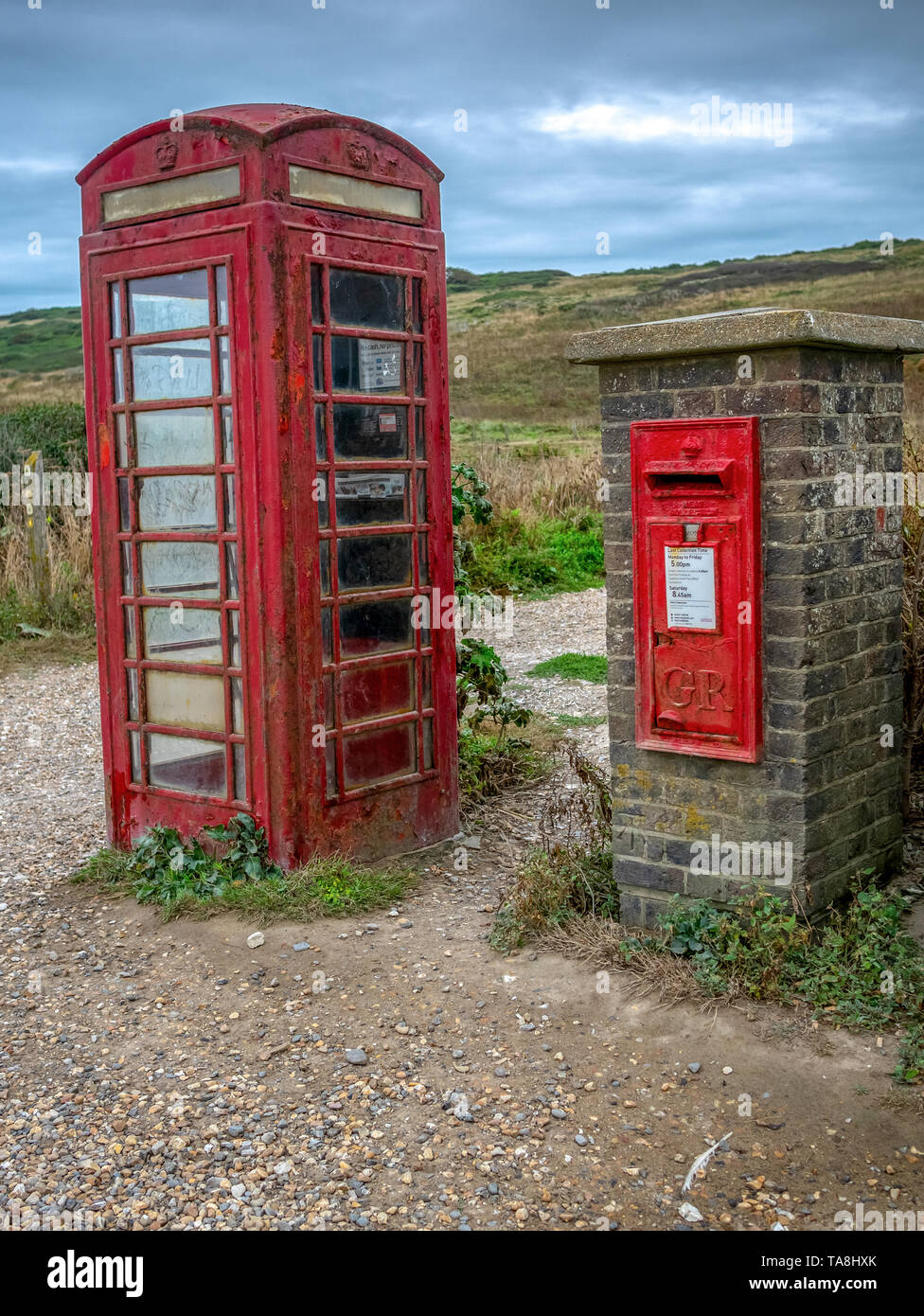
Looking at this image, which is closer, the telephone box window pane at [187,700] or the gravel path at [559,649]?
the telephone box window pane at [187,700]

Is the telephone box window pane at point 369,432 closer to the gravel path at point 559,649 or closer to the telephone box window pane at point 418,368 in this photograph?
the telephone box window pane at point 418,368

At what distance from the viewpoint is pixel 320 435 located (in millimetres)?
5352

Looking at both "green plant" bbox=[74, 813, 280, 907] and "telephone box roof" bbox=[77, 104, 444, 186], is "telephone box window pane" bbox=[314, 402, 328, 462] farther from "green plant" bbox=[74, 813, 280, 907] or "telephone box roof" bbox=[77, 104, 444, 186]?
"green plant" bbox=[74, 813, 280, 907]

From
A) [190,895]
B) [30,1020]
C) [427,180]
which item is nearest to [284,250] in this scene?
[427,180]

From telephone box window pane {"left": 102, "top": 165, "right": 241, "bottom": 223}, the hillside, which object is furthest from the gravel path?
the hillside

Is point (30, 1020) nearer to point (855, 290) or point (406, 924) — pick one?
point (406, 924)

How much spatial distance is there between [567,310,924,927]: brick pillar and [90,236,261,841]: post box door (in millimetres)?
1735

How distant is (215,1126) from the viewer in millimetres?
3779

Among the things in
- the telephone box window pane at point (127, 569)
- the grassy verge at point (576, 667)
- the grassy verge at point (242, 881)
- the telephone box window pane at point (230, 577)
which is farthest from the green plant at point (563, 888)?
the grassy verge at point (576, 667)

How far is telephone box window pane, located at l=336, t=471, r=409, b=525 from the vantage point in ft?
18.1

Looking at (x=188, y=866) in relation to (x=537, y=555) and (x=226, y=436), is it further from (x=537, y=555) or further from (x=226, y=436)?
(x=537, y=555)

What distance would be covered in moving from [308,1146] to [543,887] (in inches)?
65.1

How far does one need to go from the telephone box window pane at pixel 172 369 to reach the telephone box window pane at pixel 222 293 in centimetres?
17

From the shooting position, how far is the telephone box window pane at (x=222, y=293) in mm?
5234
